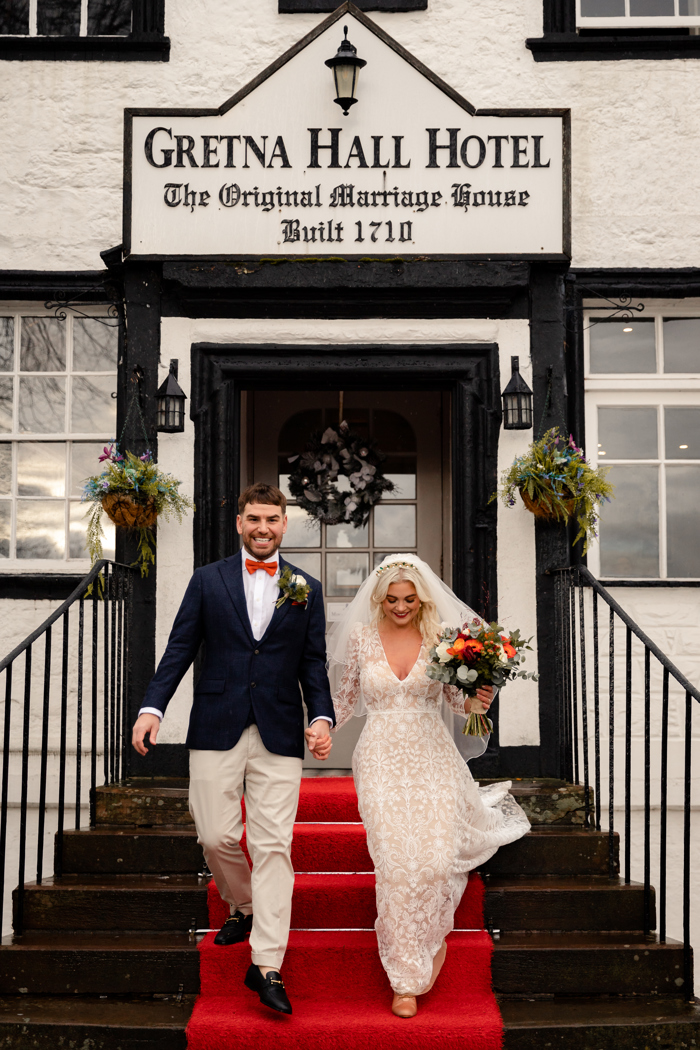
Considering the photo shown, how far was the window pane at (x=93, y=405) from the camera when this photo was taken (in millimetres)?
6535

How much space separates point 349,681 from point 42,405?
10.5 feet

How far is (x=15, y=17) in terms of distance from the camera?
6.69 metres

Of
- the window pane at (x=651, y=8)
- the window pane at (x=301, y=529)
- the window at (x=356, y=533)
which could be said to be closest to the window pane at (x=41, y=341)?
the window at (x=356, y=533)

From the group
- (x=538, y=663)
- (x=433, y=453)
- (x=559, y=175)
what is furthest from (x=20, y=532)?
(x=559, y=175)

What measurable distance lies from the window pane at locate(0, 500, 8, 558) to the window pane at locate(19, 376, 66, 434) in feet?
1.57

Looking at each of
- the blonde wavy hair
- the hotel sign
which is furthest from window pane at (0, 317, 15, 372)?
the blonde wavy hair

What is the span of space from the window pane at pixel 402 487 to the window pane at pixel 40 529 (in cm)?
206

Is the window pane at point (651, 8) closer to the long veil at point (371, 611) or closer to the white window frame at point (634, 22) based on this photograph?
the white window frame at point (634, 22)

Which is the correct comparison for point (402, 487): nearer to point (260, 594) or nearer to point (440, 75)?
point (440, 75)

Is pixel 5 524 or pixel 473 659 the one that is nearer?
pixel 473 659

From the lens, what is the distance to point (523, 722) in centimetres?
556

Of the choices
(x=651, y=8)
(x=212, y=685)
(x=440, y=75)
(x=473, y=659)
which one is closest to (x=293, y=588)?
(x=212, y=685)

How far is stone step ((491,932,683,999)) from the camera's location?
410 cm

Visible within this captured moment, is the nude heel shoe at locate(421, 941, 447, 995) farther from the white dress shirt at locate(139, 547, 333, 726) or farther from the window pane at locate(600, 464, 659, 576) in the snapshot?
the window pane at locate(600, 464, 659, 576)
